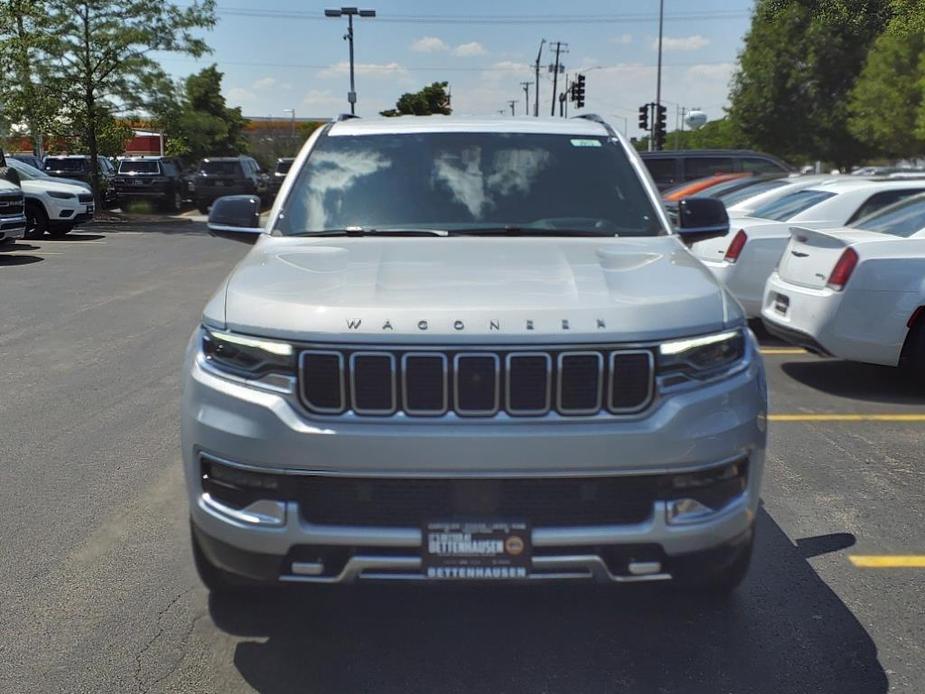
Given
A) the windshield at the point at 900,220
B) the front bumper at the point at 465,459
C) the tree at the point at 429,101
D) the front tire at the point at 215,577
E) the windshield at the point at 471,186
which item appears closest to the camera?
the front bumper at the point at 465,459

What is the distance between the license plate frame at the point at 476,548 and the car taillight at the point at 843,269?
5.05 meters

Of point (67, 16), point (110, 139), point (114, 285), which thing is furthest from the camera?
point (110, 139)

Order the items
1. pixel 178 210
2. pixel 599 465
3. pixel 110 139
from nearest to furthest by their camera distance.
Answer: pixel 599 465, pixel 110 139, pixel 178 210

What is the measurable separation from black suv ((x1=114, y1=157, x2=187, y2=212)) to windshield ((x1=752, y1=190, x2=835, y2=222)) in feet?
81.4

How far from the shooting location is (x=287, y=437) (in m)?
3.07

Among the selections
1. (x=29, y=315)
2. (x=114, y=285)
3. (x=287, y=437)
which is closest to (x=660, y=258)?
(x=287, y=437)

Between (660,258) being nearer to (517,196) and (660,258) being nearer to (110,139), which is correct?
(517,196)

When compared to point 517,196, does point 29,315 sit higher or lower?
lower

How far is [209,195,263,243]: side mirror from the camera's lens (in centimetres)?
501

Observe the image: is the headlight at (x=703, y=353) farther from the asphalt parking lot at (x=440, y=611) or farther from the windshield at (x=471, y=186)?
the windshield at (x=471, y=186)

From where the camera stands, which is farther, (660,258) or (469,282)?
(660,258)

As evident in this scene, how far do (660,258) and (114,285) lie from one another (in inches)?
453

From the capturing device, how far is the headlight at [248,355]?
316 cm

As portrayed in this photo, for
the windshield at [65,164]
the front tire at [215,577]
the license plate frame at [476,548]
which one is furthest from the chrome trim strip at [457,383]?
the windshield at [65,164]
